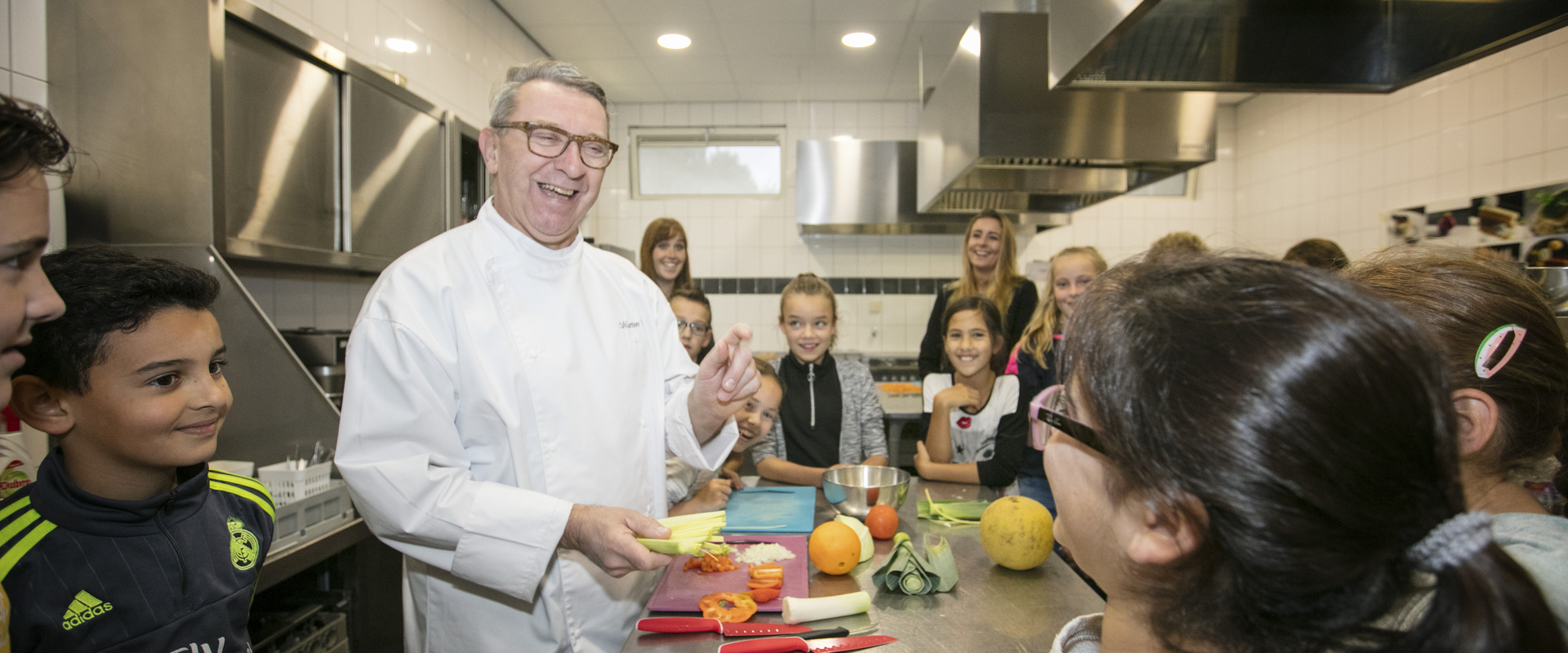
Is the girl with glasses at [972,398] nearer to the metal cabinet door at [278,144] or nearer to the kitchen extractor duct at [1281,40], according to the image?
the kitchen extractor duct at [1281,40]

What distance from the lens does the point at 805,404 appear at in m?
2.42

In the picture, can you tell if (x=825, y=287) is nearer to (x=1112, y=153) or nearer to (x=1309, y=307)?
(x=1112, y=153)

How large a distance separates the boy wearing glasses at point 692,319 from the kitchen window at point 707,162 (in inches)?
112

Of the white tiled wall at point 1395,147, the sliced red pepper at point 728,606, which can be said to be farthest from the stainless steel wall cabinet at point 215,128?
the white tiled wall at point 1395,147

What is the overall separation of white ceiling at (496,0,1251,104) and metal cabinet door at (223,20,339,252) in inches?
73.7

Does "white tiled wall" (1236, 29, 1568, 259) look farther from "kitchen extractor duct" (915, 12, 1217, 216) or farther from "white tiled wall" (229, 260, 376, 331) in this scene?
"white tiled wall" (229, 260, 376, 331)

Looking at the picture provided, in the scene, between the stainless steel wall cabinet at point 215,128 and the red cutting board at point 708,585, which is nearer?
the red cutting board at point 708,585

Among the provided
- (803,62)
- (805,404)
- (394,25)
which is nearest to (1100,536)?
(805,404)

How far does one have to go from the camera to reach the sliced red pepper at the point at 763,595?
3.62 feet

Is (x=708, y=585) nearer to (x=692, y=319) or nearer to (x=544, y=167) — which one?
(x=544, y=167)

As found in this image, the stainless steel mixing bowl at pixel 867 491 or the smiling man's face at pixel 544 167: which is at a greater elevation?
the smiling man's face at pixel 544 167

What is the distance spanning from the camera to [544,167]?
1.26 metres

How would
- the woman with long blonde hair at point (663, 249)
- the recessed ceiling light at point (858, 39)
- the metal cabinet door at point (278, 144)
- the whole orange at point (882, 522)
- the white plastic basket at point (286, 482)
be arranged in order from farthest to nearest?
1. the recessed ceiling light at point (858, 39)
2. the woman with long blonde hair at point (663, 249)
3. the metal cabinet door at point (278, 144)
4. the white plastic basket at point (286, 482)
5. the whole orange at point (882, 522)

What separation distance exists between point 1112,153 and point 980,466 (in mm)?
1622
